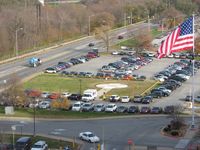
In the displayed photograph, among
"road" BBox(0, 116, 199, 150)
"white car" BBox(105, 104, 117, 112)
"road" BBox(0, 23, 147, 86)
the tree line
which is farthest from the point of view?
the tree line

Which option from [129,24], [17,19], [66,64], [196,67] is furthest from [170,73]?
[129,24]

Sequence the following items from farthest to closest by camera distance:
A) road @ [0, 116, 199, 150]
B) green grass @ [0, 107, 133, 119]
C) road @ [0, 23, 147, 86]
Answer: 1. road @ [0, 23, 147, 86]
2. green grass @ [0, 107, 133, 119]
3. road @ [0, 116, 199, 150]

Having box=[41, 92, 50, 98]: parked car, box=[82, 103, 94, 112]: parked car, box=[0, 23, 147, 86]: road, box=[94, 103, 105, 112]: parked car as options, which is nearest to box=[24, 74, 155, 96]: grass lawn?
box=[0, 23, 147, 86]: road

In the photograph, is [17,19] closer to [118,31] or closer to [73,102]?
[118,31]

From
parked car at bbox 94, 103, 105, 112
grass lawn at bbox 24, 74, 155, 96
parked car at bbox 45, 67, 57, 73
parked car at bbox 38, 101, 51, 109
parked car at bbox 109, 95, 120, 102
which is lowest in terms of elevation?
parked car at bbox 94, 103, 105, 112

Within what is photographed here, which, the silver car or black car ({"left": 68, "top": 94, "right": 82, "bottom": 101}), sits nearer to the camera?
the silver car

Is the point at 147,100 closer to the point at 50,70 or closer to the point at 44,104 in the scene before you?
the point at 44,104

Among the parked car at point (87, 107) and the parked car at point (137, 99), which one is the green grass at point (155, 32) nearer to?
the parked car at point (137, 99)

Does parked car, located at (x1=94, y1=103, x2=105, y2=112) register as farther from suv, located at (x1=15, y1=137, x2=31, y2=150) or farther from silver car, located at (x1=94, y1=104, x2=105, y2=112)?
suv, located at (x1=15, y1=137, x2=31, y2=150)
